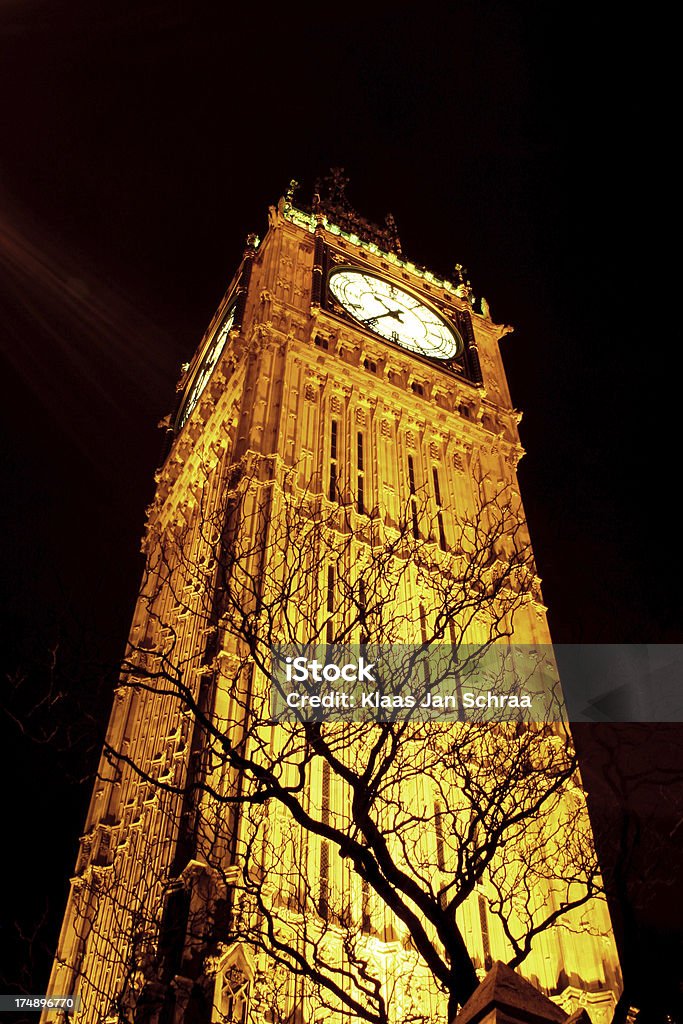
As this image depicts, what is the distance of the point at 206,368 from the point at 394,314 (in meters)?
9.60

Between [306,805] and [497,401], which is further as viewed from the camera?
[497,401]

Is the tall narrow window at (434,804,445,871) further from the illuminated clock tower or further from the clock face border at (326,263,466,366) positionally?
the clock face border at (326,263,466,366)

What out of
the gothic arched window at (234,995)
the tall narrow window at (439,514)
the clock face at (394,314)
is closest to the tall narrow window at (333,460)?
the tall narrow window at (439,514)

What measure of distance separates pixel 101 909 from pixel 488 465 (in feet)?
73.0

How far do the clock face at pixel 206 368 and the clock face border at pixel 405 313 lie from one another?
5298mm

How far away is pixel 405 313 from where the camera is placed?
42.6m

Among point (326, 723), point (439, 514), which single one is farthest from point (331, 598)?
point (326, 723)

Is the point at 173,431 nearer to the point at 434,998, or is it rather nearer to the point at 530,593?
the point at 530,593

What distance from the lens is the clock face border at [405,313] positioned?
39.8 m

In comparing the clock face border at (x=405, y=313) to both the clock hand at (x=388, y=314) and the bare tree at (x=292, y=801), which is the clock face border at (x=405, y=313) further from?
the bare tree at (x=292, y=801)

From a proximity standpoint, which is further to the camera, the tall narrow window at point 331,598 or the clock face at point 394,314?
the clock face at point 394,314

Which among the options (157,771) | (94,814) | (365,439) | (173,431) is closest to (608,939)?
(157,771)

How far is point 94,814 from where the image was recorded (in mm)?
28406

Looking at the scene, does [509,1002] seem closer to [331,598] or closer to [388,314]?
[331,598]
